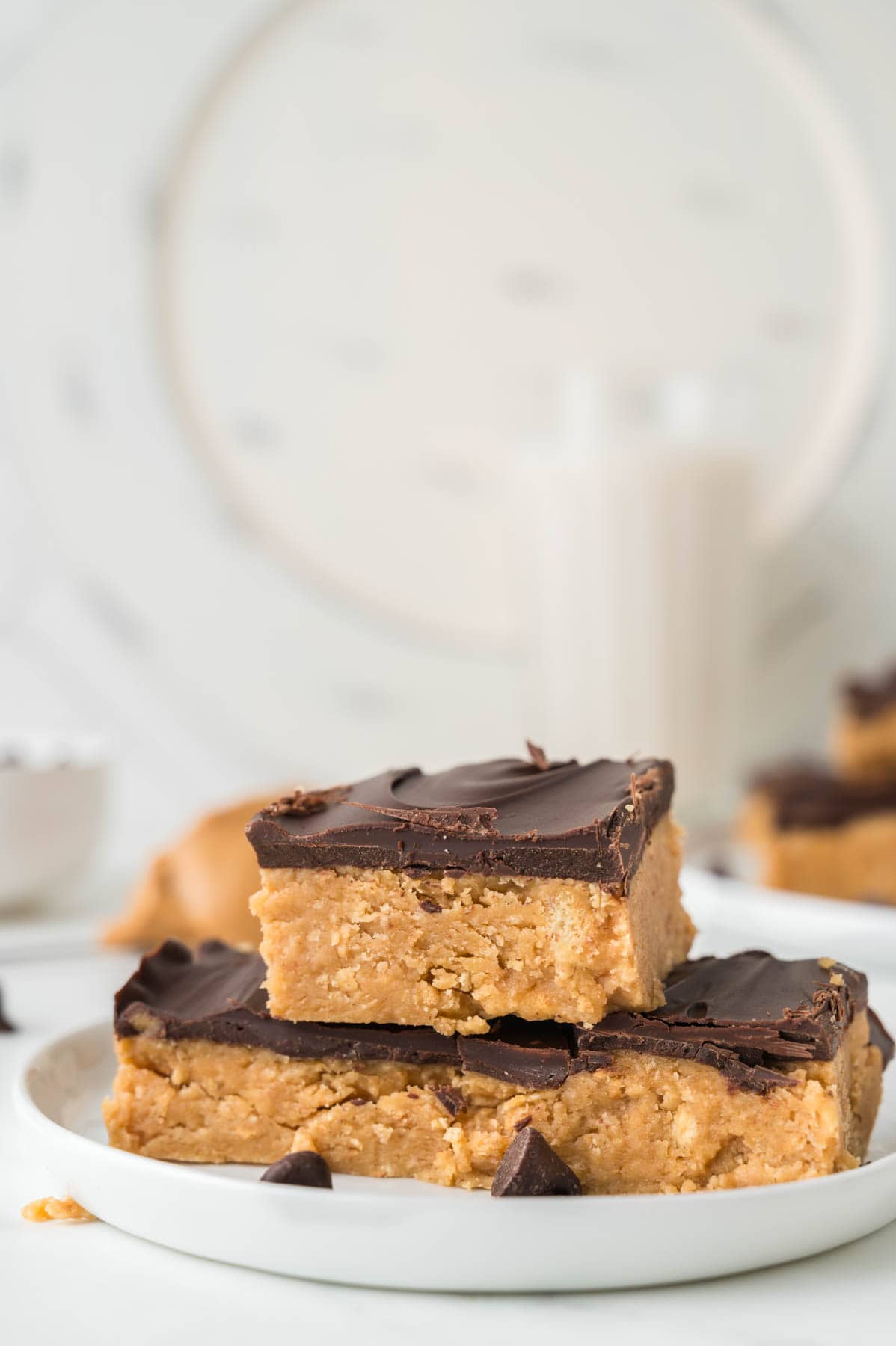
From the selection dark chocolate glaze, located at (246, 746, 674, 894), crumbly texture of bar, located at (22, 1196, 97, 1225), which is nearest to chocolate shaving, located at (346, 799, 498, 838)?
dark chocolate glaze, located at (246, 746, 674, 894)

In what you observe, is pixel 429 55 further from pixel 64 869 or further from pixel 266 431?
pixel 64 869

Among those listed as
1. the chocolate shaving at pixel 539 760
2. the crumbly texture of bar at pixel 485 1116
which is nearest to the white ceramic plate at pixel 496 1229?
the crumbly texture of bar at pixel 485 1116

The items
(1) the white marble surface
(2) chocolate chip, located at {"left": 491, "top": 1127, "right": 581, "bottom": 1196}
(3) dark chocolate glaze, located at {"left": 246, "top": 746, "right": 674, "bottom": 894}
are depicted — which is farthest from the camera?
(3) dark chocolate glaze, located at {"left": 246, "top": 746, "right": 674, "bottom": 894}

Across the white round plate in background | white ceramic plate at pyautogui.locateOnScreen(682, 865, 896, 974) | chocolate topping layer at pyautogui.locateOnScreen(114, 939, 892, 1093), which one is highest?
the white round plate in background

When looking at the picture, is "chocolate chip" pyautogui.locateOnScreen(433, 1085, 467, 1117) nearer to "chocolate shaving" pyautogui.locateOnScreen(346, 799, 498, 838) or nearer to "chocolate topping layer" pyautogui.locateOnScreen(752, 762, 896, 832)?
"chocolate shaving" pyautogui.locateOnScreen(346, 799, 498, 838)

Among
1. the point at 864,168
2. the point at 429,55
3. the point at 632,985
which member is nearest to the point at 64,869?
the point at 632,985

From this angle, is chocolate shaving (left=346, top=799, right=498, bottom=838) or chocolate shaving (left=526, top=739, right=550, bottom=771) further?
chocolate shaving (left=526, top=739, right=550, bottom=771)

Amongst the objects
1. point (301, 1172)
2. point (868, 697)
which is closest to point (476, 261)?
point (868, 697)

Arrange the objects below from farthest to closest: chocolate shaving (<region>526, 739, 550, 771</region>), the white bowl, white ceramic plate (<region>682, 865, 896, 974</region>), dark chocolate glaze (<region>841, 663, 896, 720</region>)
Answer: dark chocolate glaze (<region>841, 663, 896, 720</region>), the white bowl, white ceramic plate (<region>682, 865, 896, 974</region>), chocolate shaving (<region>526, 739, 550, 771</region>)
